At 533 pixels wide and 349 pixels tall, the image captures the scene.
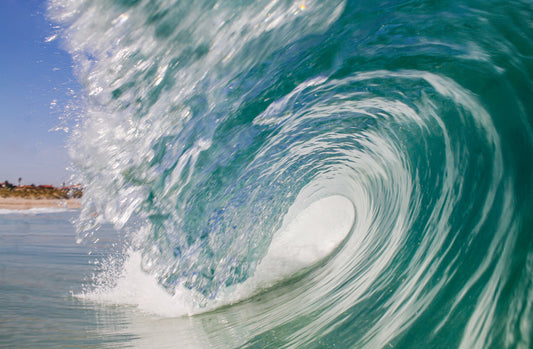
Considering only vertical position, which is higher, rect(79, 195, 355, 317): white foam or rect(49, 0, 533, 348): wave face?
rect(49, 0, 533, 348): wave face

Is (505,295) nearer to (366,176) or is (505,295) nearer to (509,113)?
(509,113)

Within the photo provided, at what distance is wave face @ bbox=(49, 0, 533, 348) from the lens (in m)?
2.14

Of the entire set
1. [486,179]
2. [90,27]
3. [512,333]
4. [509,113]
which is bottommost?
[90,27]

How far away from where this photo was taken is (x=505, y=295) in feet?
5.81

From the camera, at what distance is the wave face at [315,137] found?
214 cm

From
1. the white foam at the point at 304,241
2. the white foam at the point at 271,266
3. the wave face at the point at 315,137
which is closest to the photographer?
the wave face at the point at 315,137

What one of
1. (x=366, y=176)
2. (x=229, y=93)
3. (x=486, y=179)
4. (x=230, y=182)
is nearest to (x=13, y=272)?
(x=230, y=182)

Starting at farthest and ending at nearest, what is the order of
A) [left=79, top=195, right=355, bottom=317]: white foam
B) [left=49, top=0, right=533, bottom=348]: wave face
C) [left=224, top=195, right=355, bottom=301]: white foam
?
1. [left=224, top=195, right=355, bottom=301]: white foam
2. [left=79, top=195, right=355, bottom=317]: white foam
3. [left=49, top=0, right=533, bottom=348]: wave face

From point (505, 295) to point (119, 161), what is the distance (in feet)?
8.79

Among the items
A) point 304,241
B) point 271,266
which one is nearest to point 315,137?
point 271,266

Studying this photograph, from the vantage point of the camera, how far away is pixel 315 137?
415 centimetres

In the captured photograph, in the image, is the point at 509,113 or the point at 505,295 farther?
the point at 509,113

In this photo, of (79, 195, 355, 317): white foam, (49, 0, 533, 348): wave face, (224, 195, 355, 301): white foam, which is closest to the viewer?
(49, 0, 533, 348): wave face

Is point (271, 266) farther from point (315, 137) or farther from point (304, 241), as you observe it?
point (315, 137)
